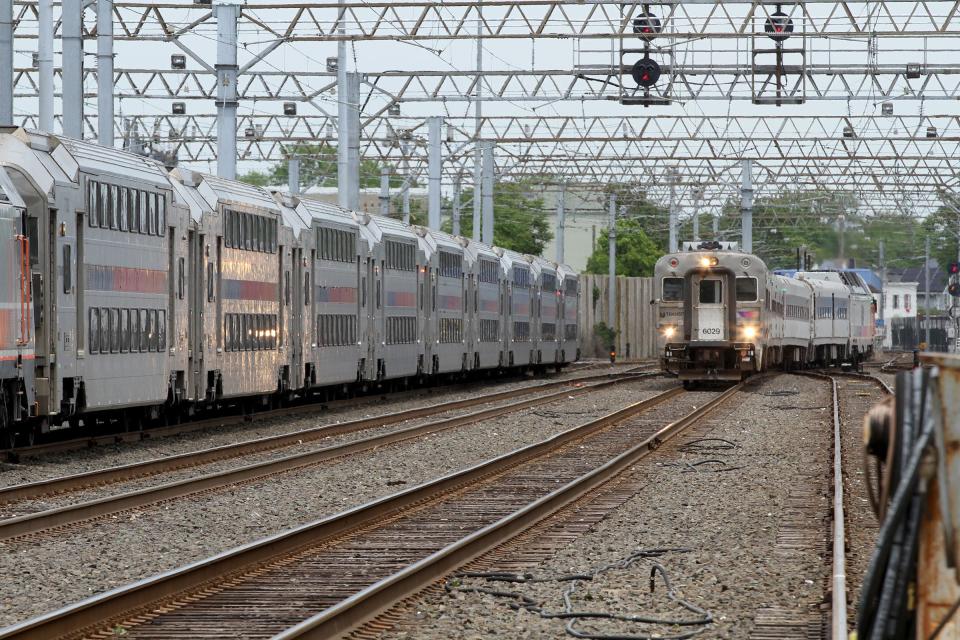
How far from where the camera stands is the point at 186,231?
73.8ft

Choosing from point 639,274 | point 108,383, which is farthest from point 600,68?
point 639,274

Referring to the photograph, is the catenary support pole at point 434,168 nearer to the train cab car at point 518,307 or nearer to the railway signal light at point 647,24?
the train cab car at point 518,307

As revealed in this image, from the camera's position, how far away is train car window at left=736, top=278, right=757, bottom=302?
3966cm

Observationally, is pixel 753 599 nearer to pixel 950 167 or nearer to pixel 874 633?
pixel 874 633

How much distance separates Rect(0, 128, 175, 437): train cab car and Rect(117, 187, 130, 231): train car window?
0.01 meters

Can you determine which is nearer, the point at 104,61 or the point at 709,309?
the point at 104,61

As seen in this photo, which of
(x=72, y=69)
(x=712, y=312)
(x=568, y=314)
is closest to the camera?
(x=72, y=69)

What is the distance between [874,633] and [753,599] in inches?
168

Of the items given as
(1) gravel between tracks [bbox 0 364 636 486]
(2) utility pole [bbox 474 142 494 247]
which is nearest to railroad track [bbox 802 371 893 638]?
Answer: (1) gravel between tracks [bbox 0 364 636 486]

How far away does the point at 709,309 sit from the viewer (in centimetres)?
4000

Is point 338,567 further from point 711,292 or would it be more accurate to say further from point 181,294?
point 711,292

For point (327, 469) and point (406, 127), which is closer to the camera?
point (327, 469)

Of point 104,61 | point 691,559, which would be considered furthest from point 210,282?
point 691,559

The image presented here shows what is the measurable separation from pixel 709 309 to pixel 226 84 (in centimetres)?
1450
